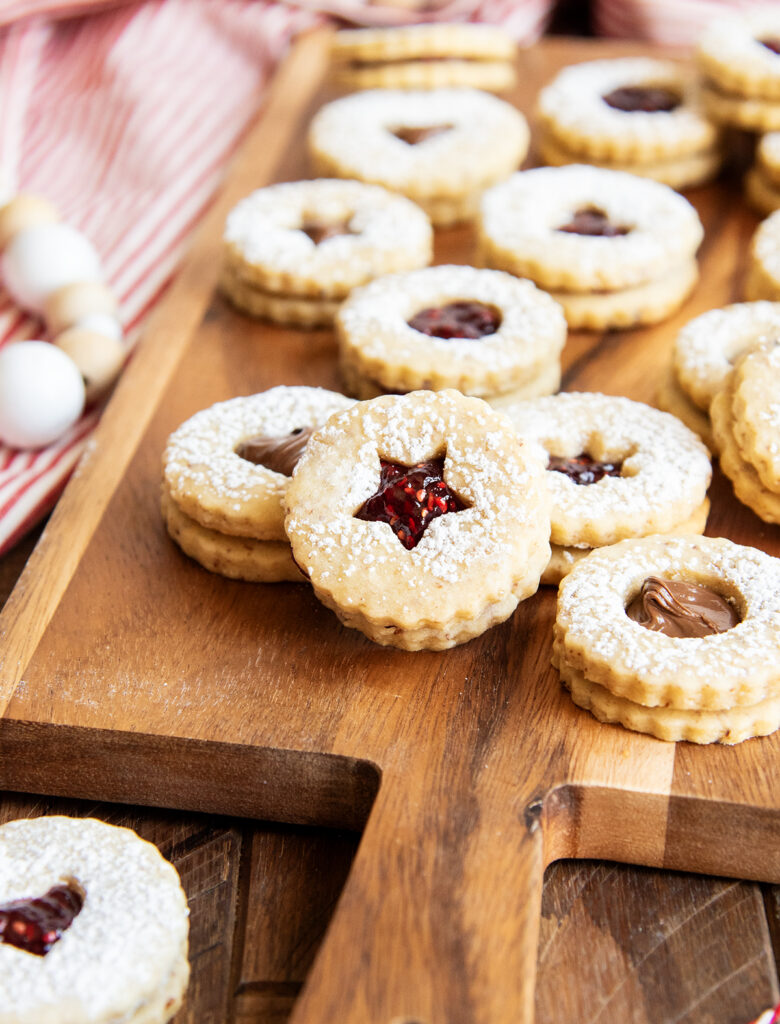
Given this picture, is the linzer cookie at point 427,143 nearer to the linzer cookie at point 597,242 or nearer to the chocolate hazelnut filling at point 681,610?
the linzer cookie at point 597,242

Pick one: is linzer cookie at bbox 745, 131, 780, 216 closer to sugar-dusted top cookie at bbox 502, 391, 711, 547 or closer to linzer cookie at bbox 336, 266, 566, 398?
linzer cookie at bbox 336, 266, 566, 398

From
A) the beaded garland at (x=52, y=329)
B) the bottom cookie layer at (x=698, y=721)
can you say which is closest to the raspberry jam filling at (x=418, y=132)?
the beaded garland at (x=52, y=329)

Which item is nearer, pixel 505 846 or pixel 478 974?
pixel 478 974

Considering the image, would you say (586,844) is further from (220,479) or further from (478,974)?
(220,479)

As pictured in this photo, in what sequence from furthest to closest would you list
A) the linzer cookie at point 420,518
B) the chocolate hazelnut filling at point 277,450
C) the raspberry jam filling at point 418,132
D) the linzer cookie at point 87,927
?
the raspberry jam filling at point 418,132, the chocolate hazelnut filling at point 277,450, the linzer cookie at point 420,518, the linzer cookie at point 87,927

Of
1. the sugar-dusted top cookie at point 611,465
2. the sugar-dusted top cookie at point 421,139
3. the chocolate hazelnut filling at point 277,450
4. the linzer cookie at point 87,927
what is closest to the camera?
the linzer cookie at point 87,927

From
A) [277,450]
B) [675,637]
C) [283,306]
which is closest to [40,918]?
[277,450]

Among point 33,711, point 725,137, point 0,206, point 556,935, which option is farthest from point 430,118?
point 556,935

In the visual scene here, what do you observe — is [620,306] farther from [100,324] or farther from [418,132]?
[100,324]
